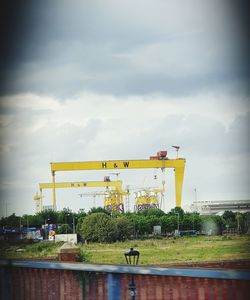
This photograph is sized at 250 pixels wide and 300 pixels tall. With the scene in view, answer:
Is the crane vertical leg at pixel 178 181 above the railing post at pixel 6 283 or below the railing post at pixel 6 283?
above

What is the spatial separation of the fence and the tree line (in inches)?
974

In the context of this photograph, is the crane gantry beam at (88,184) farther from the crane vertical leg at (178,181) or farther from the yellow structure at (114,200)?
the crane vertical leg at (178,181)

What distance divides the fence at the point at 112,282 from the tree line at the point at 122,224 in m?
24.8

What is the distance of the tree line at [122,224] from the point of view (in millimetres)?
27688

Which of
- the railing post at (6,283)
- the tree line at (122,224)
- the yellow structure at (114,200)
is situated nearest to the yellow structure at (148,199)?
the yellow structure at (114,200)

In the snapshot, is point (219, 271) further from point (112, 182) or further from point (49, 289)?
point (112, 182)

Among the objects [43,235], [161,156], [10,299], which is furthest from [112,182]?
[10,299]

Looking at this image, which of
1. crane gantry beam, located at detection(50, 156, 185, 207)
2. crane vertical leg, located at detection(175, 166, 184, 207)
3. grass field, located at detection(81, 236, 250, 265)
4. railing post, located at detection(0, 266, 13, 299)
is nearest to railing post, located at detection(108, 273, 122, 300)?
railing post, located at detection(0, 266, 13, 299)

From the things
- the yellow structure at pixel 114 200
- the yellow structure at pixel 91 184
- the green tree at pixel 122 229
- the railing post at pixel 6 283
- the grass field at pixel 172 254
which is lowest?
the grass field at pixel 172 254

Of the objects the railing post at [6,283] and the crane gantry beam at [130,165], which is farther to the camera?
the crane gantry beam at [130,165]

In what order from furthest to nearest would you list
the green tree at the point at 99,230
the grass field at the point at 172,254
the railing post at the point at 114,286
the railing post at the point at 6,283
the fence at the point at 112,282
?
the green tree at the point at 99,230 < the grass field at the point at 172,254 < the railing post at the point at 6,283 < the railing post at the point at 114,286 < the fence at the point at 112,282

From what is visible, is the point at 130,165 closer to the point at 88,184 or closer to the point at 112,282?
the point at 88,184

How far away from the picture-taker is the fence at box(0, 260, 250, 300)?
6.73 feet

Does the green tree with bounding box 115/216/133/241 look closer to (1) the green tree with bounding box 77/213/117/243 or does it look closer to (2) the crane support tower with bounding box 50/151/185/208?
(1) the green tree with bounding box 77/213/117/243
